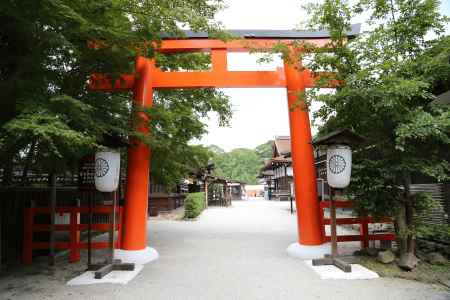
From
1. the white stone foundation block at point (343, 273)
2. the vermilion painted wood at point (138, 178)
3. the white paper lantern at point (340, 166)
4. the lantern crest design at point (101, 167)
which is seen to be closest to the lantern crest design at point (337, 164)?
the white paper lantern at point (340, 166)

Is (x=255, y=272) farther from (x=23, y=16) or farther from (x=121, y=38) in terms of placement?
(x=23, y=16)

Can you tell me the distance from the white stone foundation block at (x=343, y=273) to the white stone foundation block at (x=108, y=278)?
11.1 ft

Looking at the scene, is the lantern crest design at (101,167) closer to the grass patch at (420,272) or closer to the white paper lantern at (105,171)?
the white paper lantern at (105,171)

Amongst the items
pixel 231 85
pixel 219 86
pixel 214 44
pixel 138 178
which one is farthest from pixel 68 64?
pixel 231 85

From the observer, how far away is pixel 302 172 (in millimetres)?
7648

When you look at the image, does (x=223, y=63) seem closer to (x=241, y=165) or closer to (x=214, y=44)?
(x=214, y=44)

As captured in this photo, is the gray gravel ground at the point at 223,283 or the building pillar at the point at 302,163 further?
the building pillar at the point at 302,163

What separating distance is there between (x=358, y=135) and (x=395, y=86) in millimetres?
1307

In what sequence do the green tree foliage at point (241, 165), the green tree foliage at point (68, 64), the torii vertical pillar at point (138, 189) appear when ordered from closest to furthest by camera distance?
the green tree foliage at point (68, 64)
the torii vertical pillar at point (138, 189)
the green tree foliage at point (241, 165)

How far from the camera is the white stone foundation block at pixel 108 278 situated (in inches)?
220

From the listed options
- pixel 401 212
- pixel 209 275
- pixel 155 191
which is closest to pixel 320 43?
pixel 401 212

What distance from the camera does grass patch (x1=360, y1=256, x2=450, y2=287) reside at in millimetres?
5385

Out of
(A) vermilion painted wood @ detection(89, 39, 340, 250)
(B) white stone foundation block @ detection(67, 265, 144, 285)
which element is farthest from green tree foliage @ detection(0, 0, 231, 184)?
(B) white stone foundation block @ detection(67, 265, 144, 285)

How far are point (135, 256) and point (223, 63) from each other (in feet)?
15.9
